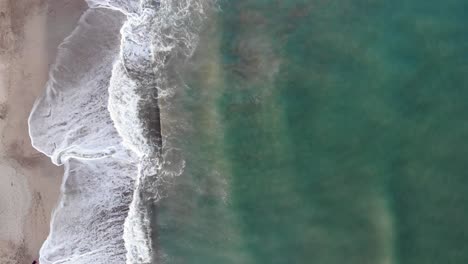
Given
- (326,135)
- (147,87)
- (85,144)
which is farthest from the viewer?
(147,87)

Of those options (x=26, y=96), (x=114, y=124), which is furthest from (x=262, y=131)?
(x=26, y=96)

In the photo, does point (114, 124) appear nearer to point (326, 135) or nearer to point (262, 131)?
point (262, 131)

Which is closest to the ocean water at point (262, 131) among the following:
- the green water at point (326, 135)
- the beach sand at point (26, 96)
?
the green water at point (326, 135)

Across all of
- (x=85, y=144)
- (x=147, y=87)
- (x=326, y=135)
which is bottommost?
(x=85, y=144)

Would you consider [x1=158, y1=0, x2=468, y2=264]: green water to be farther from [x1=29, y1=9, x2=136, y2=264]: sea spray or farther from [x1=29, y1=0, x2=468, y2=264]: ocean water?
[x1=29, y1=9, x2=136, y2=264]: sea spray

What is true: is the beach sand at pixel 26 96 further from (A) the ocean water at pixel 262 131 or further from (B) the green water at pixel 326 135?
(B) the green water at pixel 326 135

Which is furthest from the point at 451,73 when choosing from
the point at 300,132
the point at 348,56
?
the point at 300,132
